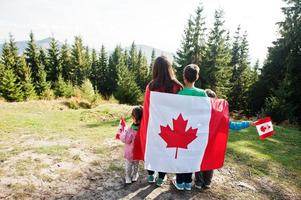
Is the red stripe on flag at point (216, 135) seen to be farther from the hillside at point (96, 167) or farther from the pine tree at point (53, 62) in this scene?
the pine tree at point (53, 62)

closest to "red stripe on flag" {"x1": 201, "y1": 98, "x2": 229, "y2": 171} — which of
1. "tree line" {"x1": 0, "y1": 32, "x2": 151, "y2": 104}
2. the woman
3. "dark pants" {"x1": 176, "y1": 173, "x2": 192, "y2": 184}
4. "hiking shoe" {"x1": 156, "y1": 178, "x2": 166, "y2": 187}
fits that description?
"dark pants" {"x1": 176, "y1": 173, "x2": 192, "y2": 184}

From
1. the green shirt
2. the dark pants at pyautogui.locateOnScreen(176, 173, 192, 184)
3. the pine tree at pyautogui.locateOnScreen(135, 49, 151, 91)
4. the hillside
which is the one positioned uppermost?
the pine tree at pyautogui.locateOnScreen(135, 49, 151, 91)

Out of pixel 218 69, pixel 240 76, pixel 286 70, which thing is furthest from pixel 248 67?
pixel 286 70

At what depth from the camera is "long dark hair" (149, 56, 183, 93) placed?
3656 mm

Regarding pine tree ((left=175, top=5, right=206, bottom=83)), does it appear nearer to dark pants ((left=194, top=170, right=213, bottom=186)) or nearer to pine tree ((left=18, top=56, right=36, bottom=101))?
pine tree ((left=18, top=56, right=36, bottom=101))

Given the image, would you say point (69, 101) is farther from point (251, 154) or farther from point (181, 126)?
point (181, 126)

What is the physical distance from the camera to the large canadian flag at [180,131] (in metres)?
3.76

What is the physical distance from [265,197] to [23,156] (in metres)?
4.99

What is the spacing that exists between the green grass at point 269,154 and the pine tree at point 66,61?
37.0m

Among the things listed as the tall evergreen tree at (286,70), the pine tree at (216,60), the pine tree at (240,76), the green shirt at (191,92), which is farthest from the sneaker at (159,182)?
the pine tree at (240,76)

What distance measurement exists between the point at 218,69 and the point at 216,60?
3.19 feet

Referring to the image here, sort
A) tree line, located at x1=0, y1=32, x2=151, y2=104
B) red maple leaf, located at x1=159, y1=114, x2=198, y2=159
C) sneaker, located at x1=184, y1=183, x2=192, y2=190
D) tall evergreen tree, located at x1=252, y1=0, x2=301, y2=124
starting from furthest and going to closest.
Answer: tree line, located at x1=0, y1=32, x2=151, y2=104, tall evergreen tree, located at x1=252, y1=0, x2=301, y2=124, sneaker, located at x1=184, y1=183, x2=192, y2=190, red maple leaf, located at x1=159, y1=114, x2=198, y2=159

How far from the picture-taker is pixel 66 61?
41500 mm

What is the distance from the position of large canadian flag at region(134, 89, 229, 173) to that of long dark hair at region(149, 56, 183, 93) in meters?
0.10
